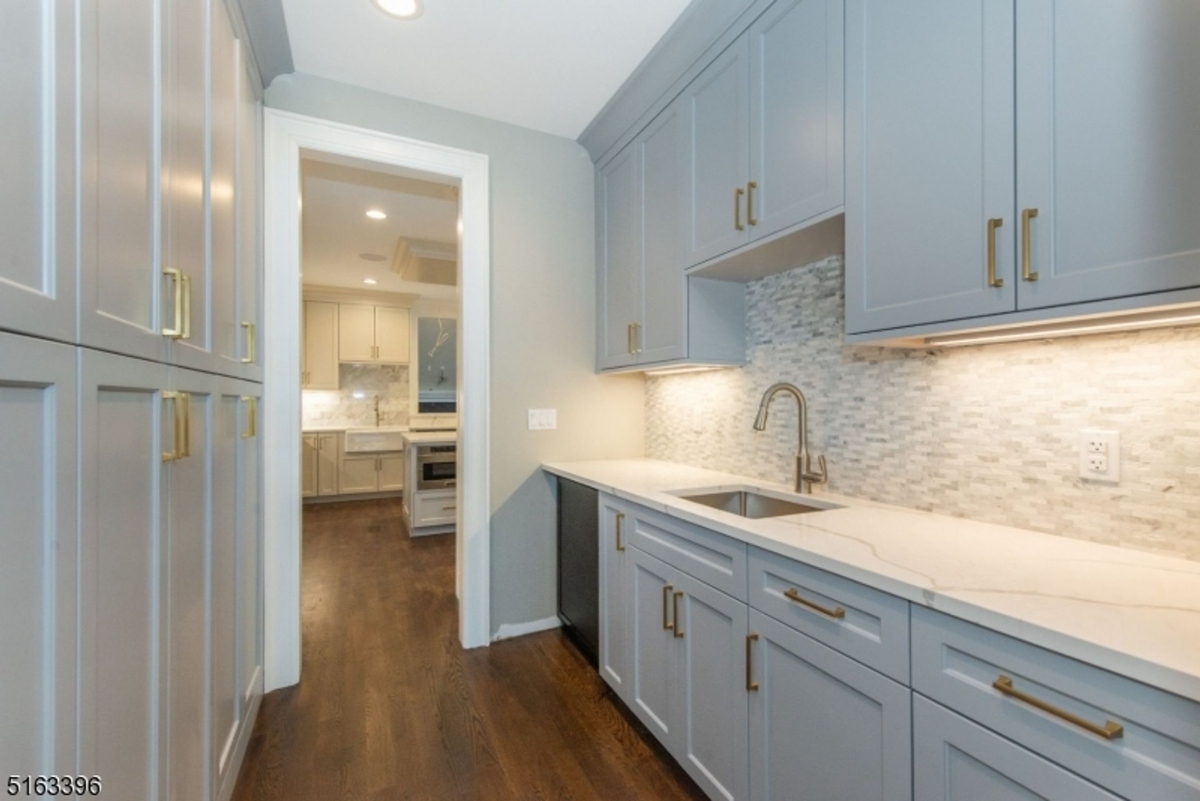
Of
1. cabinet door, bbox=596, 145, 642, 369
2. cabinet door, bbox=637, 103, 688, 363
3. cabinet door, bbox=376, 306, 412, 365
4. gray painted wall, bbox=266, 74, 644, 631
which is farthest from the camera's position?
cabinet door, bbox=376, 306, 412, 365

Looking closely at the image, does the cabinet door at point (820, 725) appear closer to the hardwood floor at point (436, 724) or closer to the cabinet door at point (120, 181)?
the hardwood floor at point (436, 724)

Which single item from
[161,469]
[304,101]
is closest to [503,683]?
[161,469]

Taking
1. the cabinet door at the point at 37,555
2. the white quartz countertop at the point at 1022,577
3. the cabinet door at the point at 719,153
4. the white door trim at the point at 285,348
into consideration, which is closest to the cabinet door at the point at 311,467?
the white door trim at the point at 285,348

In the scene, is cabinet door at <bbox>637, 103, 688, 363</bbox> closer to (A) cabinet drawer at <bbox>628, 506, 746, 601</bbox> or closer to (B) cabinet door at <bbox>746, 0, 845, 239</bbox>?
(B) cabinet door at <bbox>746, 0, 845, 239</bbox>

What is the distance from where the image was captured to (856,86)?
4.17 feet

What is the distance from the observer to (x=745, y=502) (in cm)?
199

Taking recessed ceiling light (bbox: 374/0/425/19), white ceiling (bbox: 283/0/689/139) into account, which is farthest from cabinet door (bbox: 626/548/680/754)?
recessed ceiling light (bbox: 374/0/425/19)

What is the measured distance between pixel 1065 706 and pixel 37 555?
1391 mm

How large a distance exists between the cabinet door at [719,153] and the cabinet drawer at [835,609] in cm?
106

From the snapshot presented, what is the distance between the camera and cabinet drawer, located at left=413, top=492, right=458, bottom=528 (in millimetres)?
4324

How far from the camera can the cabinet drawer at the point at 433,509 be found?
4.32 meters

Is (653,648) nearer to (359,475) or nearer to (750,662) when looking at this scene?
(750,662)

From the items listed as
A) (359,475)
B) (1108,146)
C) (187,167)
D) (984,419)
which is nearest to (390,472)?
(359,475)

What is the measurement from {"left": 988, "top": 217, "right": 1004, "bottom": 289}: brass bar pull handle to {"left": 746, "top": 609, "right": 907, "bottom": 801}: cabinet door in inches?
32.0
